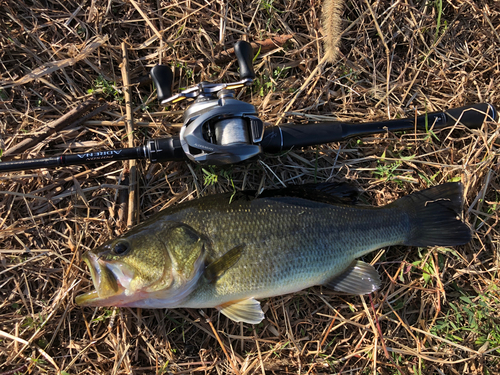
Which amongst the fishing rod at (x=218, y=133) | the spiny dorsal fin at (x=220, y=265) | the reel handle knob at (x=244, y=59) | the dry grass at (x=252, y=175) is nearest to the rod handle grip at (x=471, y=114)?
the dry grass at (x=252, y=175)

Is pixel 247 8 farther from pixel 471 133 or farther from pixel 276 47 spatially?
pixel 471 133

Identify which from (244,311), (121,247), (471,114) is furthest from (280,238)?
(471,114)

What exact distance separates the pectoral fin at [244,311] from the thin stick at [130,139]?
3.40 feet

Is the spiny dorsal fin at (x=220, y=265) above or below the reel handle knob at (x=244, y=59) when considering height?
below

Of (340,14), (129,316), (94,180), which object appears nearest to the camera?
(129,316)

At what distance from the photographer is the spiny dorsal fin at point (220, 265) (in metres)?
2.21

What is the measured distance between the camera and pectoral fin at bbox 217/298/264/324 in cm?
231

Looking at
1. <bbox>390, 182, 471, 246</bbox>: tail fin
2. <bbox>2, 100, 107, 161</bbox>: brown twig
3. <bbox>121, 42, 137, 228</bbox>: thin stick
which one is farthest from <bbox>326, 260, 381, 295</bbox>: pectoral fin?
<bbox>2, 100, 107, 161</bbox>: brown twig

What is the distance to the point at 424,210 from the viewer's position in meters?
2.65

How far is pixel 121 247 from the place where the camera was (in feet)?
6.95

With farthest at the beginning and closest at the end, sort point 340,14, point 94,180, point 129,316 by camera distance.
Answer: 1. point 340,14
2. point 94,180
3. point 129,316

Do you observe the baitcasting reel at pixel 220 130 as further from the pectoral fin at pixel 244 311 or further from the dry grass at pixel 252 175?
the pectoral fin at pixel 244 311

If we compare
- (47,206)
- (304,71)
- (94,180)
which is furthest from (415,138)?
(47,206)

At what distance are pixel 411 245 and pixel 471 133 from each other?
4.07 ft
